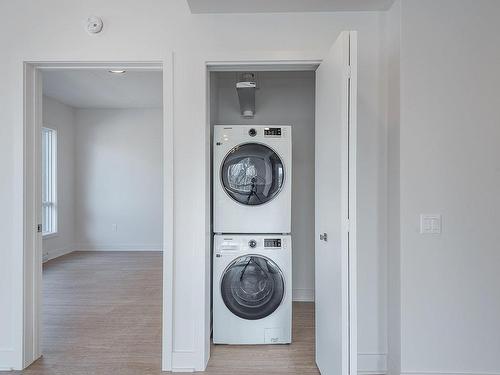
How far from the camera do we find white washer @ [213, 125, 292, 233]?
2.68 m

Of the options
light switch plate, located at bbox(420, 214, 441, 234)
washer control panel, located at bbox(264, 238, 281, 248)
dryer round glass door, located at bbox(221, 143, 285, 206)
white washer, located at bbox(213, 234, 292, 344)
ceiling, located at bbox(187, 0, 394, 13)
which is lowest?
white washer, located at bbox(213, 234, 292, 344)

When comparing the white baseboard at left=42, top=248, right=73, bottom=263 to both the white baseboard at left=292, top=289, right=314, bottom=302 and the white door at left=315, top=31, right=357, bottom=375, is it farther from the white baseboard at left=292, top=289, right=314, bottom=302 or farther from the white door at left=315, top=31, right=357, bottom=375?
the white door at left=315, top=31, right=357, bottom=375

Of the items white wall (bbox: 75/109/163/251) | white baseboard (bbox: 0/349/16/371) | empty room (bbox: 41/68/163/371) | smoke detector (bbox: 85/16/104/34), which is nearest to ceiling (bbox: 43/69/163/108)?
empty room (bbox: 41/68/163/371)

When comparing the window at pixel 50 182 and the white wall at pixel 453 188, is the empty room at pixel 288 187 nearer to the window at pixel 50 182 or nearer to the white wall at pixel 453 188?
the white wall at pixel 453 188

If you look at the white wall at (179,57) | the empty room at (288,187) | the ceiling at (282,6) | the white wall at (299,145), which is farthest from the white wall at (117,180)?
the ceiling at (282,6)

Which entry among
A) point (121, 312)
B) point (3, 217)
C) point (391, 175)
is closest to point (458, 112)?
point (391, 175)

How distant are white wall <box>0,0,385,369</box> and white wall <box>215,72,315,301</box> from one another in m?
1.46

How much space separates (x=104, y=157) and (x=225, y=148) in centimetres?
452

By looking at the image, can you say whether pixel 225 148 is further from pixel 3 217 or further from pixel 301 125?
pixel 3 217

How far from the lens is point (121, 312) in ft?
11.0

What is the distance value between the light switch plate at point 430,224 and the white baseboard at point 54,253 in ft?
18.4

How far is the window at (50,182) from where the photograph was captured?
19.0 ft

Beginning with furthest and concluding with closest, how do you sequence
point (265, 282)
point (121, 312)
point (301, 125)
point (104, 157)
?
point (104, 157), point (301, 125), point (121, 312), point (265, 282)

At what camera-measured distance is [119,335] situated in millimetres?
2828
